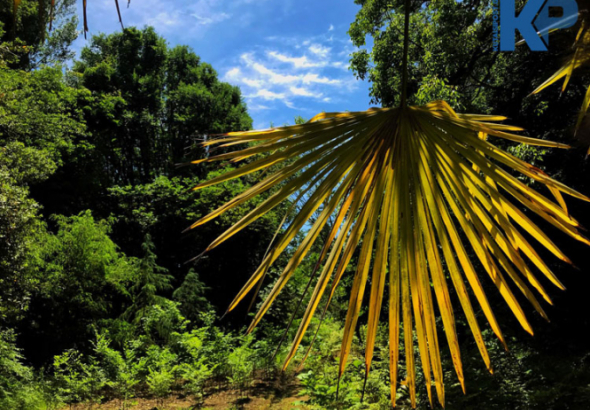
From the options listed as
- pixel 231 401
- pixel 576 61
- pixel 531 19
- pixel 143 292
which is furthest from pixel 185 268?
pixel 576 61

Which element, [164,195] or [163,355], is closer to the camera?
[163,355]

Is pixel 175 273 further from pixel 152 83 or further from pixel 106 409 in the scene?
pixel 152 83

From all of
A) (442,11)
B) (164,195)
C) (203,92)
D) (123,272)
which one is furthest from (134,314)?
(203,92)

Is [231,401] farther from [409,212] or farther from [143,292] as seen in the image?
[409,212]

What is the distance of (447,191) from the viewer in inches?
31.5

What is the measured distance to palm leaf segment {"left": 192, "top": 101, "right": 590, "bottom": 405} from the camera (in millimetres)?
697

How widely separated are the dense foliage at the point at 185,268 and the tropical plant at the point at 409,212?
127mm

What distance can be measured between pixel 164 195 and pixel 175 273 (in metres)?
2.82

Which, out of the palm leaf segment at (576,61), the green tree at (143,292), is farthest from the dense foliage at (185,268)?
the palm leaf segment at (576,61)

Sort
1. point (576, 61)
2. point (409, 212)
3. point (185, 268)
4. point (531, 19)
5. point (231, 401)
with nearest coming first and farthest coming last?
point (409, 212) → point (576, 61) → point (531, 19) → point (231, 401) → point (185, 268)

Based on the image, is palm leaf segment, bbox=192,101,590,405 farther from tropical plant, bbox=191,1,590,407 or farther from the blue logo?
the blue logo

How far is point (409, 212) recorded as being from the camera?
0.76m

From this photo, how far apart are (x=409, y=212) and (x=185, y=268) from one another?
40.6ft

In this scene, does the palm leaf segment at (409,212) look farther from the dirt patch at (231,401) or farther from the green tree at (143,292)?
the green tree at (143,292)
